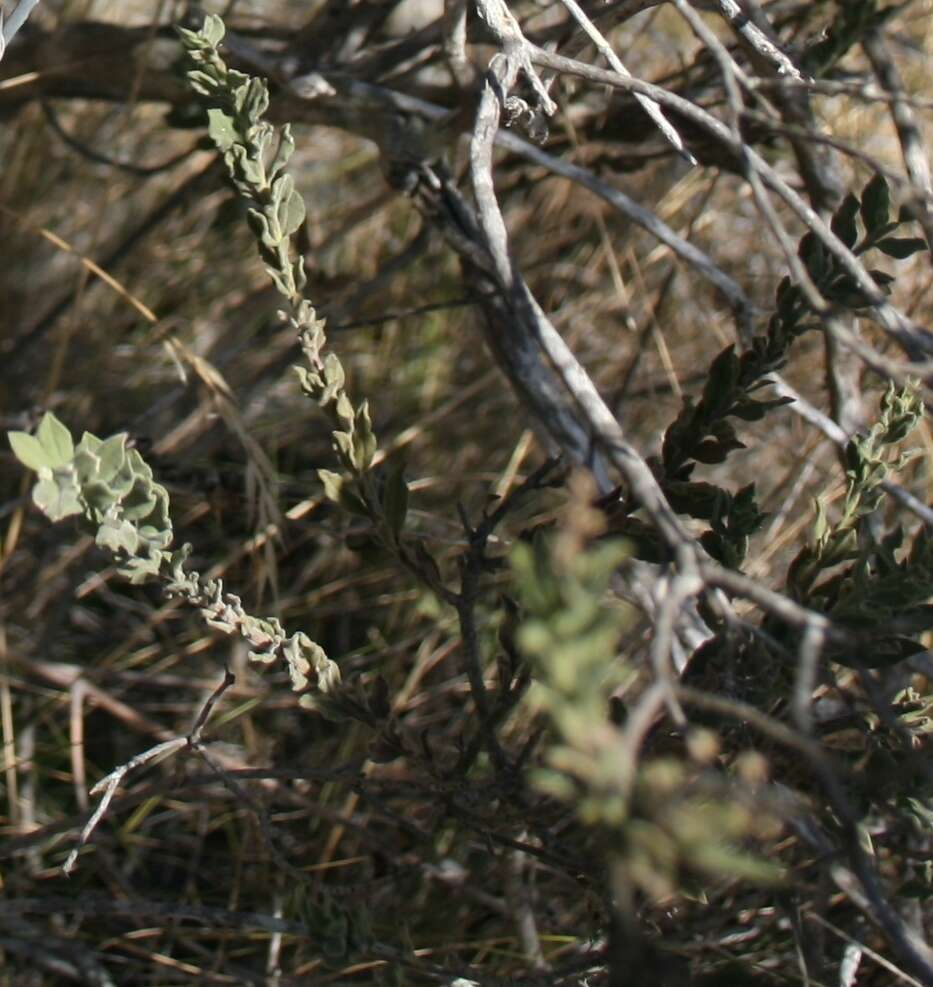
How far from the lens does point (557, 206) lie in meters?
1.91

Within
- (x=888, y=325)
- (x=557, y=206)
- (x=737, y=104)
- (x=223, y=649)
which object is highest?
(x=737, y=104)

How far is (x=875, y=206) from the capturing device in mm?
917

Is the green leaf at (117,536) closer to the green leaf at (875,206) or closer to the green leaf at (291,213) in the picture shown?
the green leaf at (291,213)

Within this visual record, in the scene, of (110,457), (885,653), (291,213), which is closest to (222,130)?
(291,213)

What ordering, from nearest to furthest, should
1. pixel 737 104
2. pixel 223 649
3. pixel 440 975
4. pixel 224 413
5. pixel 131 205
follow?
1. pixel 737 104
2. pixel 440 975
3. pixel 224 413
4. pixel 223 649
5. pixel 131 205

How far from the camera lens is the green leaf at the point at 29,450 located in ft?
2.21

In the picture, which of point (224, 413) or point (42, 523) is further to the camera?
point (42, 523)

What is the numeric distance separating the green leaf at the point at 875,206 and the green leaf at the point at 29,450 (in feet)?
1.87

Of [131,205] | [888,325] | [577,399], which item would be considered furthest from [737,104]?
[131,205]

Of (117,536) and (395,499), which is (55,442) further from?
(395,499)

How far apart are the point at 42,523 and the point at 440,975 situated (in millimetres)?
1005

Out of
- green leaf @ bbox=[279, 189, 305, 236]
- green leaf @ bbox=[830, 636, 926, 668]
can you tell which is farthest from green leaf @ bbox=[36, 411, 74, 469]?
green leaf @ bbox=[830, 636, 926, 668]

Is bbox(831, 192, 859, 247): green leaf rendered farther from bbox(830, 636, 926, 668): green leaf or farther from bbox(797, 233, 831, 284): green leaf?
bbox(830, 636, 926, 668): green leaf

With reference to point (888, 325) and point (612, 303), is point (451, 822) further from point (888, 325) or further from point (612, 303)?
point (612, 303)
